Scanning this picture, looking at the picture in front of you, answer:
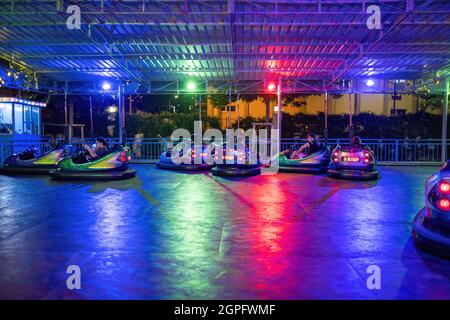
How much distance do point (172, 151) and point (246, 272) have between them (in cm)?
838

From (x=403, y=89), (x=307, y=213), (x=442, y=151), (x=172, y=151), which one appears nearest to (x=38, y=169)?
(x=172, y=151)

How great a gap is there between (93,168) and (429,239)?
6.54m

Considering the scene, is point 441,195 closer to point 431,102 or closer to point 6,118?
point 6,118

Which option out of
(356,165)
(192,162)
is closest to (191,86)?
(192,162)

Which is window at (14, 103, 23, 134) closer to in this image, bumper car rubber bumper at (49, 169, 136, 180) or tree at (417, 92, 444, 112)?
bumper car rubber bumper at (49, 169, 136, 180)

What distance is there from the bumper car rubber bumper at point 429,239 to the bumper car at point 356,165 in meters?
5.13

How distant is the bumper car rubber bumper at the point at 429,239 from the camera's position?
3.02 meters

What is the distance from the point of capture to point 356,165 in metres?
8.59

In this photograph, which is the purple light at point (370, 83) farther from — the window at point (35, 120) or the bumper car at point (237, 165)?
the window at point (35, 120)

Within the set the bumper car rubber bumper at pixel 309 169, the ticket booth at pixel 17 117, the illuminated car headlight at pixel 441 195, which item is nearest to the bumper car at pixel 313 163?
the bumper car rubber bumper at pixel 309 169

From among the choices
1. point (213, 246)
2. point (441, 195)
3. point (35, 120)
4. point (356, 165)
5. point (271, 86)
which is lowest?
point (213, 246)

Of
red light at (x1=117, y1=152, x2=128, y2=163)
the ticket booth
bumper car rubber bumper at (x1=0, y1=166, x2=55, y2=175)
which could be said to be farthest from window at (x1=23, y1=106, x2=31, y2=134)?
red light at (x1=117, y1=152, x2=128, y2=163)

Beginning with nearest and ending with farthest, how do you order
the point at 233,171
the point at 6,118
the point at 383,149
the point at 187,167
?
1. the point at 233,171
2. the point at 187,167
3. the point at 6,118
4. the point at 383,149
